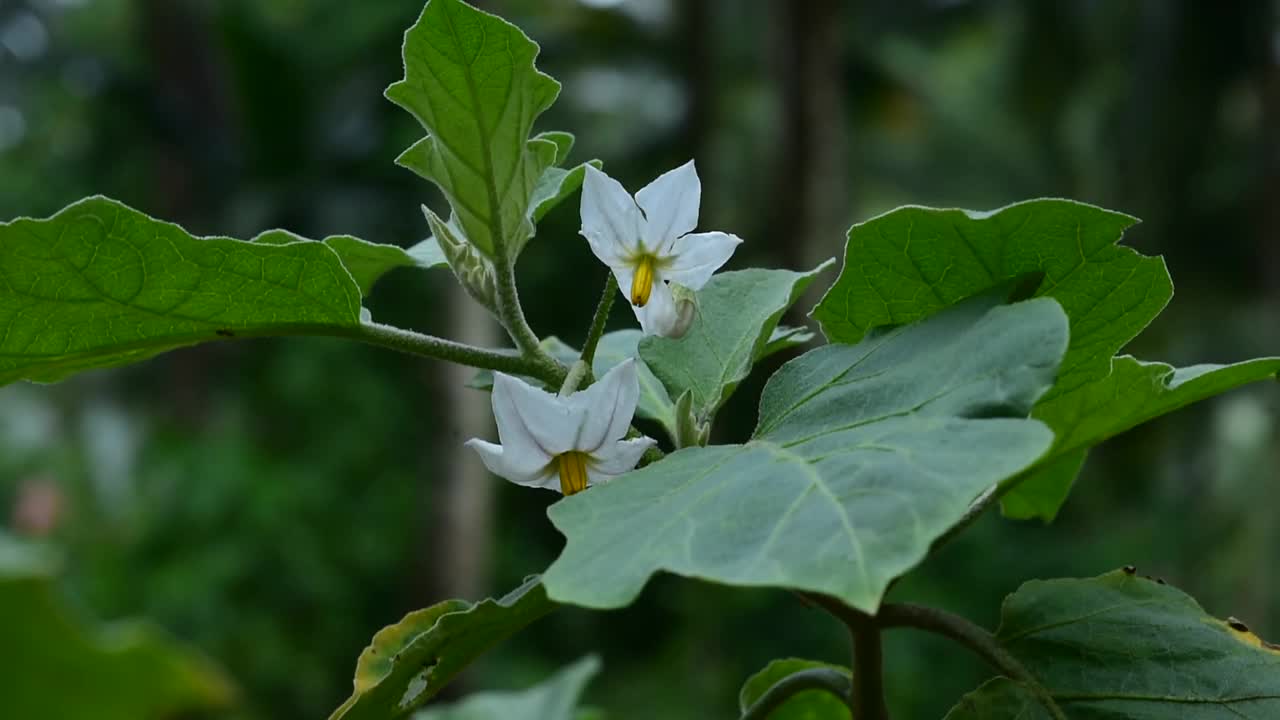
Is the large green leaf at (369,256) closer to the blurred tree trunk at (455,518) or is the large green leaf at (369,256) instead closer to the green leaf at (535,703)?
the green leaf at (535,703)

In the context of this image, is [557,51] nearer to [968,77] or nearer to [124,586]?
[124,586]

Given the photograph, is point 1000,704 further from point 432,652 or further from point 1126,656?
point 432,652

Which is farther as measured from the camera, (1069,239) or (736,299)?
(736,299)

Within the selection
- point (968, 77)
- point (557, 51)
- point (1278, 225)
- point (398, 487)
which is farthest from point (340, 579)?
point (968, 77)

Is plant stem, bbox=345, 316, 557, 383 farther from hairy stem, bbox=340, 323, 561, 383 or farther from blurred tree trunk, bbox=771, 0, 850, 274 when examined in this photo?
blurred tree trunk, bbox=771, 0, 850, 274

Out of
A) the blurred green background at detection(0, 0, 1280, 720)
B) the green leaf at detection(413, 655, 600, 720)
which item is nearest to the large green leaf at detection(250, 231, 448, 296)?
the green leaf at detection(413, 655, 600, 720)

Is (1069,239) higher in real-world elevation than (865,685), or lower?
higher

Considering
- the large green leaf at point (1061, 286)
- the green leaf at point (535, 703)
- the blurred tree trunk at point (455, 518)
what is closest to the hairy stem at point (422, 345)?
the large green leaf at point (1061, 286)
